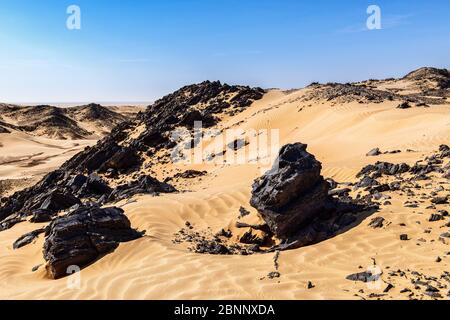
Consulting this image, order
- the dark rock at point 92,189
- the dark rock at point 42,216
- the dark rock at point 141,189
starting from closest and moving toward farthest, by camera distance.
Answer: the dark rock at point 42,216
the dark rock at point 141,189
the dark rock at point 92,189

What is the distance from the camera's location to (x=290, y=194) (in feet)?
33.6

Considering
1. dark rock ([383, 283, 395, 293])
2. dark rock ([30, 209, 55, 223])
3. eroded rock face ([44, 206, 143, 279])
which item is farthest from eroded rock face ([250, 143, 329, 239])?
dark rock ([30, 209, 55, 223])

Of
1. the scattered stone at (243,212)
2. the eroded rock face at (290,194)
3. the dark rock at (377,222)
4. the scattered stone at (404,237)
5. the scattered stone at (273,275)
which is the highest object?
the eroded rock face at (290,194)

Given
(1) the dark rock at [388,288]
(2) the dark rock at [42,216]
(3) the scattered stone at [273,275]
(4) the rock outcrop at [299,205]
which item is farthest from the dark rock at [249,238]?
(2) the dark rock at [42,216]

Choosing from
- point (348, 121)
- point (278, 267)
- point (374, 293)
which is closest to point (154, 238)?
point (278, 267)

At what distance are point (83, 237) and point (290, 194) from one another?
195 inches

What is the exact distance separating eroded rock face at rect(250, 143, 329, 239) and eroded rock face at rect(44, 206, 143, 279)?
326 cm

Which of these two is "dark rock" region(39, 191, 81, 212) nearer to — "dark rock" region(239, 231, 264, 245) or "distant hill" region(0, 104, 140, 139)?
"dark rock" region(239, 231, 264, 245)

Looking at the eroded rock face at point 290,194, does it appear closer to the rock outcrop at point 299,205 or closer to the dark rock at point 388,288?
the rock outcrop at point 299,205

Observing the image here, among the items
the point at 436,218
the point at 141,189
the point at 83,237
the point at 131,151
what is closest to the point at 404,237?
the point at 436,218

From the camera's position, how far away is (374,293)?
6512mm

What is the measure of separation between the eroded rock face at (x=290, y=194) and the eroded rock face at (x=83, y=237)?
3264mm

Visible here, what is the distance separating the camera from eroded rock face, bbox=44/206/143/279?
30.9 ft

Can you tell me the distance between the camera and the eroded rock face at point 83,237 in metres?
9.41
